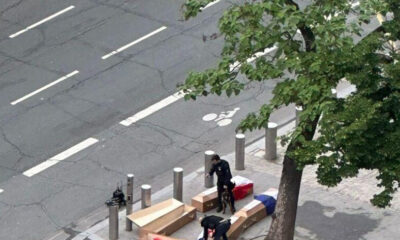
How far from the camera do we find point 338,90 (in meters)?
25.7

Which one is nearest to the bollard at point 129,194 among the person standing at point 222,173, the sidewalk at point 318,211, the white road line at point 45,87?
the sidewalk at point 318,211

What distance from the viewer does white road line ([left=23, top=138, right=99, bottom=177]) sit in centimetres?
2323

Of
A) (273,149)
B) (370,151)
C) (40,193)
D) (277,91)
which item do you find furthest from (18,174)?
(370,151)

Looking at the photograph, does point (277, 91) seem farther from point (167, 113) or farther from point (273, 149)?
point (167, 113)

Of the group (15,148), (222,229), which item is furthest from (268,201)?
(15,148)

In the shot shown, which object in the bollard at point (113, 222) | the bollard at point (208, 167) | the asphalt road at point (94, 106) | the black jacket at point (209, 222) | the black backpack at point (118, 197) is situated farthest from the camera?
the asphalt road at point (94, 106)

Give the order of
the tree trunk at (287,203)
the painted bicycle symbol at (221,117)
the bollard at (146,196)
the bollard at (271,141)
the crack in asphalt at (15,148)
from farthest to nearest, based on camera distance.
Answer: the painted bicycle symbol at (221,117) < the crack in asphalt at (15,148) < the bollard at (271,141) < the bollard at (146,196) < the tree trunk at (287,203)

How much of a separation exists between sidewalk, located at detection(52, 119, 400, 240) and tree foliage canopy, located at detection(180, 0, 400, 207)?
10.6 ft

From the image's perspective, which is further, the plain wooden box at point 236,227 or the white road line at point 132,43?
the white road line at point 132,43

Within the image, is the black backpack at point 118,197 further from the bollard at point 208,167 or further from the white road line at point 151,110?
the white road line at point 151,110

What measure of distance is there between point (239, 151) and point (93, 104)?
14.2ft

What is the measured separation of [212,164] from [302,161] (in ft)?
14.5

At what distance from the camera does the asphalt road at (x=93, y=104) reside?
2264 cm

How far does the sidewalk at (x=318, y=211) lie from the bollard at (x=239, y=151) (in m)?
0.14
